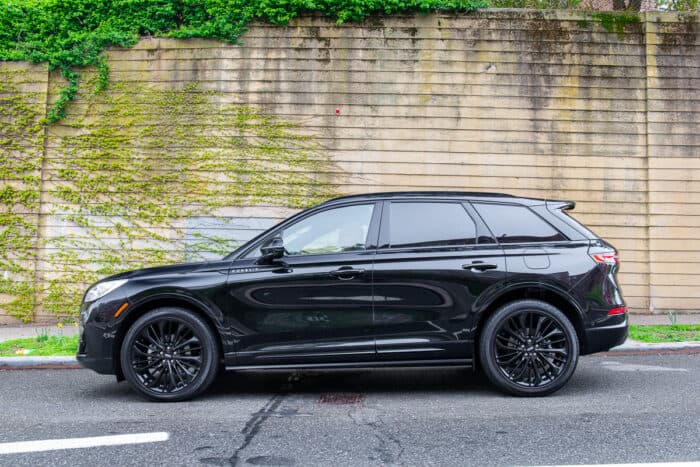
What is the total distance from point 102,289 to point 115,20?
6.76 metres

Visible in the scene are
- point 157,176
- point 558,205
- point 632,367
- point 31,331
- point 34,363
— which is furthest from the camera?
point 157,176

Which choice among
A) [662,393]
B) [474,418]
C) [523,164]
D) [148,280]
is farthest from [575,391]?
[523,164]

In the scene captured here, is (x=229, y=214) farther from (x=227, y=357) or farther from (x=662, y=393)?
(x=662, y=393)

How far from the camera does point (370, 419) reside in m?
5.48

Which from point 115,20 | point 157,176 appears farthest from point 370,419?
point 115,20

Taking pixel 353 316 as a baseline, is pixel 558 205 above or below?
above

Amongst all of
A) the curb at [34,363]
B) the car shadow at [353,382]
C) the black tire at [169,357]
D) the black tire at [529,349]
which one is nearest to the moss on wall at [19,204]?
the curb at [34,363]

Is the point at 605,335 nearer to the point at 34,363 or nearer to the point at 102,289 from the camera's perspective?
the point at 102,289

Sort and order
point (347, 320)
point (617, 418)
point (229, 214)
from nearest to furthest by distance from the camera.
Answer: point (617, 418) < point (347, 320) < point (229, 214)

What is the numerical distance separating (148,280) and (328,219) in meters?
1.63

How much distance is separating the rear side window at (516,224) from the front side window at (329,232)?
41.5 inches

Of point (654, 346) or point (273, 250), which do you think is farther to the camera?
point (654, 346)

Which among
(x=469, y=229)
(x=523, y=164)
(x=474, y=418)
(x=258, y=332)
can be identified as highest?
(x=523, y=164)

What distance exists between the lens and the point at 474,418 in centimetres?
548
